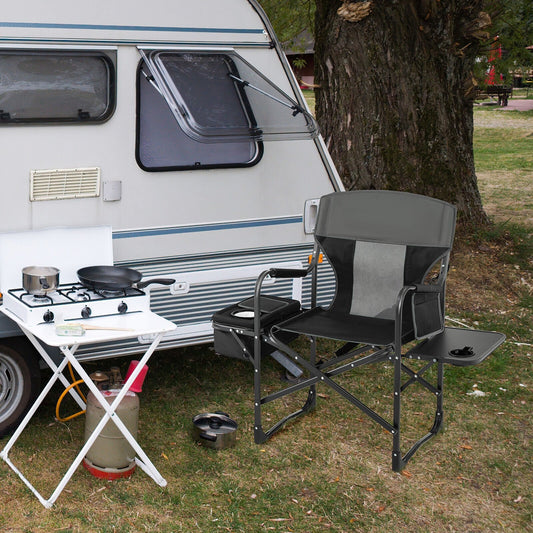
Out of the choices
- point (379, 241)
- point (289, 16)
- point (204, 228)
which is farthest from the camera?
point (289, 16)

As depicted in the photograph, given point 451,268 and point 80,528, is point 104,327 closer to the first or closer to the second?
point 80,528

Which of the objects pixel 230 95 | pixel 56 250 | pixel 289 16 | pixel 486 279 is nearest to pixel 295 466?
pixel 56 250

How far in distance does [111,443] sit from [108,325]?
→ 581 millimetres

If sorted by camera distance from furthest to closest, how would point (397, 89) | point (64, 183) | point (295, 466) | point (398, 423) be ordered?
point (397, 89)
point (64, 183)
point (295, 466)
point (398, 423)

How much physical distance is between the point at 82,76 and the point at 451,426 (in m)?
2.77

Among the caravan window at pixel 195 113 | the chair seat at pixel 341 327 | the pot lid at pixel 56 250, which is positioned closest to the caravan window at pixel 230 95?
the caravan window at pixel 195 113

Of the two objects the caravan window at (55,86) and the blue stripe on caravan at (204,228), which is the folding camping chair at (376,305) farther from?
the caravan window at (55,86)

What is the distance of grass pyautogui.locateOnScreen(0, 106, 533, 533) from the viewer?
12.3 feet

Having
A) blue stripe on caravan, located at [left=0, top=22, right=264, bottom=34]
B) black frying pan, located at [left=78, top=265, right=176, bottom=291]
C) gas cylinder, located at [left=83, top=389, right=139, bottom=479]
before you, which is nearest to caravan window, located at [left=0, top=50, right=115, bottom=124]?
blue stripe on caravan, located at [left=0, top=22, right=264, bottom=34]

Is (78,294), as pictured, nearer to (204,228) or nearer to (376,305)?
(204,228)

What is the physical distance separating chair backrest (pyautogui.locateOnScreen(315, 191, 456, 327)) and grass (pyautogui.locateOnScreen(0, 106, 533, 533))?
71cm

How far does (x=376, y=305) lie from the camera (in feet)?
15.5

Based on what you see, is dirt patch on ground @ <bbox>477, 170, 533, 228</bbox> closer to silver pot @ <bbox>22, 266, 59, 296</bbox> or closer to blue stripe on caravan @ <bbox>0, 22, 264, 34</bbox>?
blue stripe on caravan @ <bbox>0, 22, 264, 34</bbox>

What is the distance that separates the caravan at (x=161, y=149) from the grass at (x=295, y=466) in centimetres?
43
